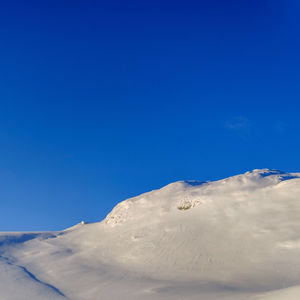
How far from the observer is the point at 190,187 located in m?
28.6

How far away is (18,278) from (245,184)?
17.4 metres

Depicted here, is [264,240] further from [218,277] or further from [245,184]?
[245,184]

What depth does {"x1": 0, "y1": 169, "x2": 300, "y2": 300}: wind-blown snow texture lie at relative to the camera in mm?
14438

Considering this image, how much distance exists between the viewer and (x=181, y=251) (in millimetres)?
19922

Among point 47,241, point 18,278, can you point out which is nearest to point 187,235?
point 18,278

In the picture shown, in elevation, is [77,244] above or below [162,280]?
above

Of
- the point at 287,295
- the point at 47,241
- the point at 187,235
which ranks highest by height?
the point at 47,241

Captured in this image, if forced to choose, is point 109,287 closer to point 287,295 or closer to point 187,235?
point 187,235

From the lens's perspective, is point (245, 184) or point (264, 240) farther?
point (245, 184)

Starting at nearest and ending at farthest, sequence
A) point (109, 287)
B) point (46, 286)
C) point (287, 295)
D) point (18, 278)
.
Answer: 1. point (287, 295)
2. point (109, 287)
3. point (46, 286)
4. point (18, 278)

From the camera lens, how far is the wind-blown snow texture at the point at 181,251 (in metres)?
14.4

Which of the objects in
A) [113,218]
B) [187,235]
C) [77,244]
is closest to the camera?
[187,235]

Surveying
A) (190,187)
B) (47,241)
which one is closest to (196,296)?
(190,187)

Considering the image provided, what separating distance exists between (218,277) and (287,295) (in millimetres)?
6787
